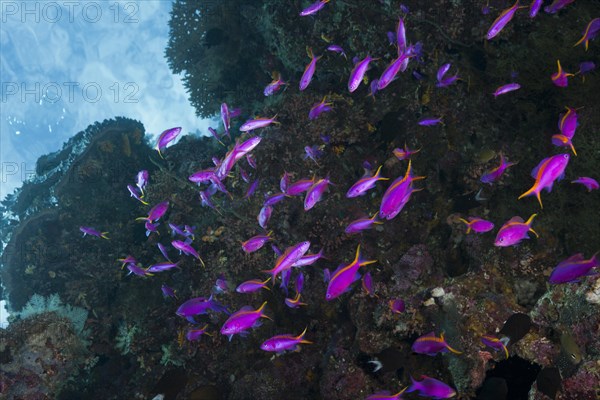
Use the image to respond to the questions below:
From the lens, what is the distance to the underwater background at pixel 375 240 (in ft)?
13.3

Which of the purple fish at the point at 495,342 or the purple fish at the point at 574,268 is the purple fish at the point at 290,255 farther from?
the purple fish at the point at 574,268

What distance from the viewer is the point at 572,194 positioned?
16.7 ft

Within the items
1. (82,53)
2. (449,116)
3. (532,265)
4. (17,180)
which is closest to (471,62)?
(449,116)

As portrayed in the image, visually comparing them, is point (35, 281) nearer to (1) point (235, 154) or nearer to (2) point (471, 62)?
(1) point (235, 154)

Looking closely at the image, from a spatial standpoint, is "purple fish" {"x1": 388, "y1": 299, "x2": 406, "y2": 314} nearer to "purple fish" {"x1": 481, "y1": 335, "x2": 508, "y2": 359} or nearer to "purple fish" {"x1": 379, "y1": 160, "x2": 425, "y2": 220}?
"purple fish" {"x1": 481, "y1": 335, "x2": 508, "y2": 359}

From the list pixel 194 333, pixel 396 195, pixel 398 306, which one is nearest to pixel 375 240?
pixel 398 306

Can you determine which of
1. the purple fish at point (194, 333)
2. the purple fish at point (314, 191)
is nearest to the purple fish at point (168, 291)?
the purple fish at point (194, 333)

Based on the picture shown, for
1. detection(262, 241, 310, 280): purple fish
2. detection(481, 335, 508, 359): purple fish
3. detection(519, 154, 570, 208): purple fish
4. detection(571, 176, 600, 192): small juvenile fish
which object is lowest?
detection(481, 335, 508, 359): purple fish

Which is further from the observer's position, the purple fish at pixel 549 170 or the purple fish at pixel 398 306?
the purple fish at pixel 398 306

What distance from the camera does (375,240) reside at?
230 inches

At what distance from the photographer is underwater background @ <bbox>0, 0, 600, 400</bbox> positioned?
4.05 metres

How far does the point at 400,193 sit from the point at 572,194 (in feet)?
10.4

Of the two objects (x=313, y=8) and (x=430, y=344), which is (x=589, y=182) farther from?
(x=313, y=8)

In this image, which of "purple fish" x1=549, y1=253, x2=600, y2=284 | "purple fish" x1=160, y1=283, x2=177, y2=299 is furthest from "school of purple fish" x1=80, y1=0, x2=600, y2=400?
"purple fish" x1=160, y1=283, x2=177, y2=299
